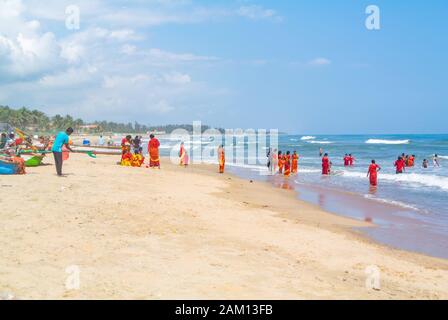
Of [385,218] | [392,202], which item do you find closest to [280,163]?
[392,202]

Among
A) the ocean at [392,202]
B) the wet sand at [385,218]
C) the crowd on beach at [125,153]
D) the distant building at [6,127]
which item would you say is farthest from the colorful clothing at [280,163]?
the distant building at [6,127]

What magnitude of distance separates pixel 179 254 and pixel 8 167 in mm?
9010

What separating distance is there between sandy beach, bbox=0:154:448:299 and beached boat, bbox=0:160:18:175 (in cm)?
238

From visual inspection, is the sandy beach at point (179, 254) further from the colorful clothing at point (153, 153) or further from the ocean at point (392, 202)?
the colorful clothing at point (153, 153)

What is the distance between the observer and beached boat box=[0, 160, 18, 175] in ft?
42.3

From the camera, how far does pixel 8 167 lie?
511 inches

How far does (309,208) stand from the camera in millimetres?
13664

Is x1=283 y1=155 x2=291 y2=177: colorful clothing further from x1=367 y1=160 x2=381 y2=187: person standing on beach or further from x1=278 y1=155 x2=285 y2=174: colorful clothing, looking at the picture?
x1=367 y1=160 x2=381 y2=187: person standing on beach

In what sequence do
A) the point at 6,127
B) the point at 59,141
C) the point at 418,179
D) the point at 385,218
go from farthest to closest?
the point at 418,179 → the point at 6,127 → the point at 59,141 → the point at 385,218

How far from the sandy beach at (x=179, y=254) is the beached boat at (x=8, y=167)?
238cm

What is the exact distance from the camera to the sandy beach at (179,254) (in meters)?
4.85

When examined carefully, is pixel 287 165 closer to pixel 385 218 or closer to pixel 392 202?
pixel 392 202
